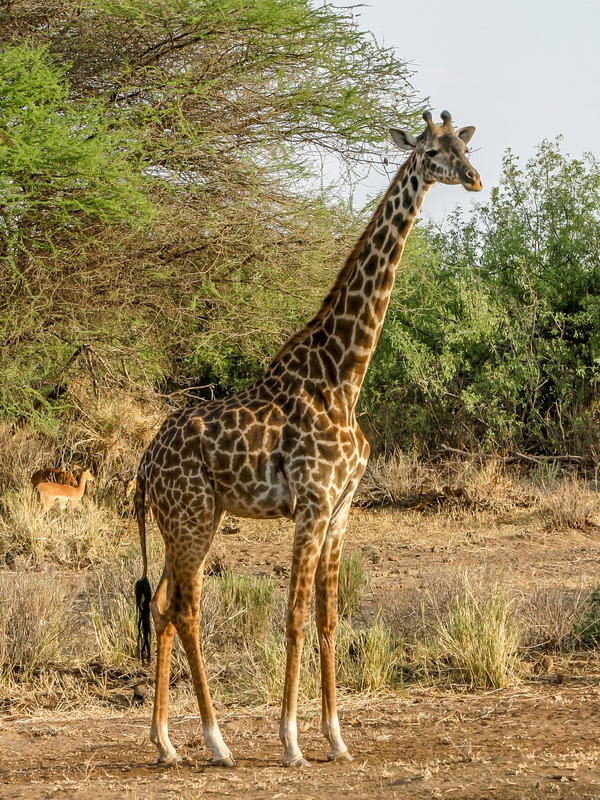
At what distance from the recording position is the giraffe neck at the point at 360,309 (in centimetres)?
581

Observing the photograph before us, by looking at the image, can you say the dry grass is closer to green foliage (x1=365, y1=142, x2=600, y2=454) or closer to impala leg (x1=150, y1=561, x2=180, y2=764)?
impala leg (x1=150, y1=561, x2=180, y2=764)

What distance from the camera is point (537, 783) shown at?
4844mm

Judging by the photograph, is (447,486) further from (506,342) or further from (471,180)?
(471,180)

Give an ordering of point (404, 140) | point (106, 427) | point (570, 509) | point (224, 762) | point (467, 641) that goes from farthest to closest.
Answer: point (106, 427) < point (570, 509) < point (467, 641) < point (404, 140) < point (224, 762)

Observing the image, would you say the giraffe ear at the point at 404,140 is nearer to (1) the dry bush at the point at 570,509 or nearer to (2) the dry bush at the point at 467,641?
(2) the dry bush at the point at 467,641

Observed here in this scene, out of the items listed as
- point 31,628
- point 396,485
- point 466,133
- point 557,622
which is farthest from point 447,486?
point 466,133

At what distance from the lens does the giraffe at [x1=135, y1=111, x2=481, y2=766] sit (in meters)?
5.51

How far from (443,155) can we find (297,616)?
98.5 inches

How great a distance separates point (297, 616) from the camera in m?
5.51

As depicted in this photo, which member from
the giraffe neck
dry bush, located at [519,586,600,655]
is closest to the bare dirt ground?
dry bush, located at [519,586,600,655]

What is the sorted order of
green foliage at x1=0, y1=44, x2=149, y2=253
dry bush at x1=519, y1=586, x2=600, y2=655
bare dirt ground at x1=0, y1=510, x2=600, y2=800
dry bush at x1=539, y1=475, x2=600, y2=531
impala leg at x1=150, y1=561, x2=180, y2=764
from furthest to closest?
1. dry bush at x1=539, y1=475, x2=600, y2=531
2. green foliage at x1=0, y1=44, x2=149, y2=253
3. dry bush at x1=519, y1=586, x2=600, y2=655
4. impala leg at x1=150, y1=561, x2=180, y2=764
5. bare dirt ground at x1=0, y1=510, x2=600, y2=800

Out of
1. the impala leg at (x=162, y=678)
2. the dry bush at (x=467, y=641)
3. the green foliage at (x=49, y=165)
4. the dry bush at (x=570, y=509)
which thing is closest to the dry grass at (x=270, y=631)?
the dry bush at (x=467, y=641)

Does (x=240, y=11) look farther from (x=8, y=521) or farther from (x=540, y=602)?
(x=540, y=602)

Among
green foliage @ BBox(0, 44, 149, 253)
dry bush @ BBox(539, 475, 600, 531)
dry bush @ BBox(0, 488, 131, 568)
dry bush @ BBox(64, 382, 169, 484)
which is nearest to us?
green foliage @ BBox(0, 44, 149, 253)
